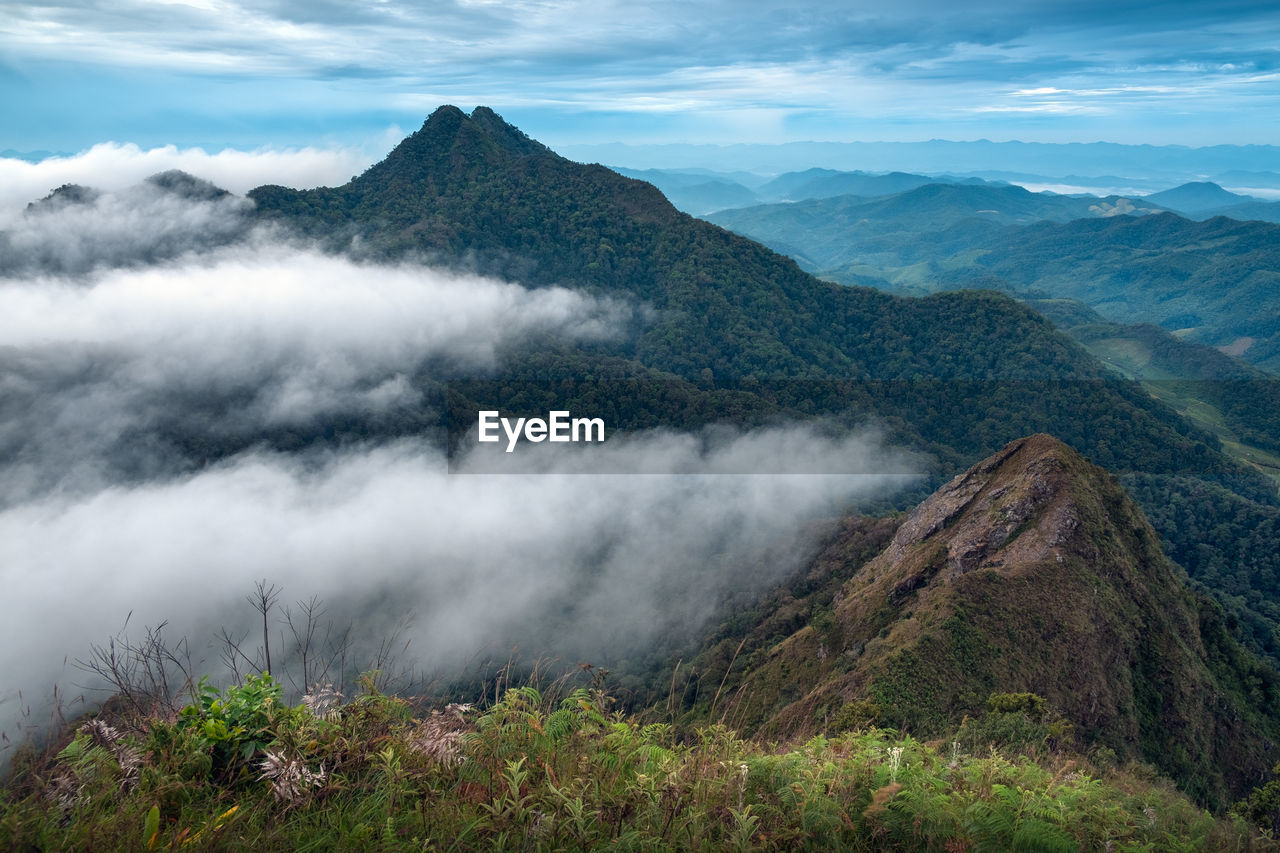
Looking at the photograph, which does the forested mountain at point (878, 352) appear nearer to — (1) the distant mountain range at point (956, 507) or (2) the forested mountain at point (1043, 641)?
(1) the distant mountain range at point (956, 507)

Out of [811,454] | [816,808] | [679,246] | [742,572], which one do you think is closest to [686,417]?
[811,454]

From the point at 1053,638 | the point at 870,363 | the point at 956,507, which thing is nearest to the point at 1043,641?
the point at 1053,638

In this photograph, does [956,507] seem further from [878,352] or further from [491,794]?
[878,352]

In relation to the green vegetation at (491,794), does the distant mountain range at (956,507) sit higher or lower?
lower

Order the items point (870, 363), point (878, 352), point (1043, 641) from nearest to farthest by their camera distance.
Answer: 1. point (1043, 641)
2. point (870, 363)
3. point (878, 352)

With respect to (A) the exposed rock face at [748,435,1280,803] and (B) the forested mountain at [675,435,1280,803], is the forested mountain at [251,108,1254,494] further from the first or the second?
(B) the forested mountain at [675,435,1280,803]

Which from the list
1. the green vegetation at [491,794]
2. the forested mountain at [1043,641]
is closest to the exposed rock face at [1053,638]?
the forested mountain at [1043,641]

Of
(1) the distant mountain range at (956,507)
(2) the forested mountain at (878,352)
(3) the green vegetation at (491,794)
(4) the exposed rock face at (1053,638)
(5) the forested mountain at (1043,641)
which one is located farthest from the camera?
(2) the forested mountain at (878,352)
